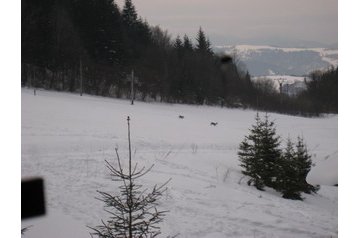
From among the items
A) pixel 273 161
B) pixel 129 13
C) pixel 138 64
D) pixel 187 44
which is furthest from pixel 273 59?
pixel 129 13

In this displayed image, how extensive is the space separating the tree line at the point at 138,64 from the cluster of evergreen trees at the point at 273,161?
1.13ft

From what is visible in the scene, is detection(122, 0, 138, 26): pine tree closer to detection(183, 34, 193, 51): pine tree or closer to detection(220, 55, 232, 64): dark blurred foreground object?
detection(183, 34, 193, 51): pine tree

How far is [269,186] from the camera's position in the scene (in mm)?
3930

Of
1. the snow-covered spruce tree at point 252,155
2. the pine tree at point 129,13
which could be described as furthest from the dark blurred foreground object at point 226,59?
the pine tree at point 129,13

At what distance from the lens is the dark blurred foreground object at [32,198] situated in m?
2.70

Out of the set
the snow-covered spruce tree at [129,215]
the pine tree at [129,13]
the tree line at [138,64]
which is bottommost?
the snow-covered spruce tree at [129,215]

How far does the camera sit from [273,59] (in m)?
3.69

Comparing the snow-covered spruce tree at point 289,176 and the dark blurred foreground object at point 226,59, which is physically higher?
the dark blurred foreground object at point 226,59

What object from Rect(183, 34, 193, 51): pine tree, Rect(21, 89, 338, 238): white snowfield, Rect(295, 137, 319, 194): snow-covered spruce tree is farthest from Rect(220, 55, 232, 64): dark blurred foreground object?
Rect(295, 137, 319, 194): snow-covered spruce tree

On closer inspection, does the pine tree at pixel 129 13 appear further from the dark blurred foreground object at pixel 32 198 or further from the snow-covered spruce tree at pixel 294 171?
the snow-covered spruce tree at pixel 294 171

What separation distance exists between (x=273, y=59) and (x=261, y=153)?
102 centimetres

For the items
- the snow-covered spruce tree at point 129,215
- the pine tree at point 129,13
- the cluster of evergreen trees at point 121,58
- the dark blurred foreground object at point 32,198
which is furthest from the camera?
the pine tree at point 129,13
